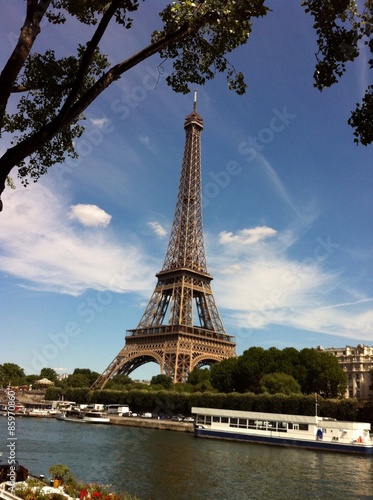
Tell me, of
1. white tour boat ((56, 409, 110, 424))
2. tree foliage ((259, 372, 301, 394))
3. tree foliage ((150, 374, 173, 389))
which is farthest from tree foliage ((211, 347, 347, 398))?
white tour boat ((56, 409, 110, 424))

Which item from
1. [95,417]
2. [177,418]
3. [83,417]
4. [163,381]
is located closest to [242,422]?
[177,418]


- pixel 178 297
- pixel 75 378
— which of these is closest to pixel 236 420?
pixel 178 297

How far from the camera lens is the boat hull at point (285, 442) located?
54.1 m

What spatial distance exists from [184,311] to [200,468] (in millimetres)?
71296

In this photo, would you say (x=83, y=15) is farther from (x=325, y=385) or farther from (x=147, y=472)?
(x=325, y=385)

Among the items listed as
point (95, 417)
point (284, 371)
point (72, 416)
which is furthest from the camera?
point (72, 416)

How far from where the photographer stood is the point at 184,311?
10844 cm

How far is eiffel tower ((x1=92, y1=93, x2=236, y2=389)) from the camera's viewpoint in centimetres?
10211

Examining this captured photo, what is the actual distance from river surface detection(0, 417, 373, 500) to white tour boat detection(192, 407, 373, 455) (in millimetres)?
3027

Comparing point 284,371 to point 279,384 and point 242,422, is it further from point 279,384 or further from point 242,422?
point 242,422

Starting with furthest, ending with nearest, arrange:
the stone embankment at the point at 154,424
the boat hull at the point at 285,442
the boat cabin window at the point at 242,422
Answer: the stone embankment at the point at 154,424
the boat cabin window at the point at 242,422
the boat hull at the point at 285,442

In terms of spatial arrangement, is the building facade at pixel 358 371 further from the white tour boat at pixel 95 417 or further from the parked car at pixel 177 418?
the white tour boat at pixel 95 417

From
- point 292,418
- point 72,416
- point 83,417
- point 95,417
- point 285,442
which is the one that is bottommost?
point 72,416

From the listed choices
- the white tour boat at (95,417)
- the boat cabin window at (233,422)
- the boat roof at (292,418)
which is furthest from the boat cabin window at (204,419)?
the white tour boat at (95,417)
